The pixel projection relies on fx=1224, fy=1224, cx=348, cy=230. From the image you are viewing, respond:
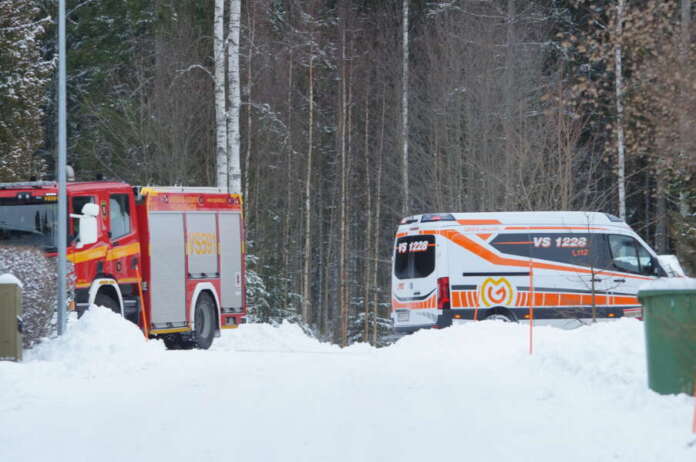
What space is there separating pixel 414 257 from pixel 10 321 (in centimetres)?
1011

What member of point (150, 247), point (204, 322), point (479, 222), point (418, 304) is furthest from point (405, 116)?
point (150, 247)

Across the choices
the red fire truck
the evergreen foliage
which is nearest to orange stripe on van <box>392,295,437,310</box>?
Result: the red fire truck

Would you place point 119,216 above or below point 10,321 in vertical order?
above

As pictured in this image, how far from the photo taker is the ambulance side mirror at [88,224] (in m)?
18.2

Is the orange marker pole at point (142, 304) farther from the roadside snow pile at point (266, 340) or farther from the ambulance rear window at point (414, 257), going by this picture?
the ambulance rear window at point (414, 257)

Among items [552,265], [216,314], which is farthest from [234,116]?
[552,265]

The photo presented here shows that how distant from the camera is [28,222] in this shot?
1898 cm

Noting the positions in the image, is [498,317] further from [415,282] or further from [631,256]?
[631,256]

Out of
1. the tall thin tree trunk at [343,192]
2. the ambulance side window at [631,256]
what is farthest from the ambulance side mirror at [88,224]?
the tall thin tree trunk at [343,192]

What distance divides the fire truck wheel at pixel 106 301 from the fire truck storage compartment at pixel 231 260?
10.4 ft

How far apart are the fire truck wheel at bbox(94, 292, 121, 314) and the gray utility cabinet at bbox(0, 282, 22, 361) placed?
13.3ft

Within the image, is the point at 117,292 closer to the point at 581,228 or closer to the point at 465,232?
the point at 465,232

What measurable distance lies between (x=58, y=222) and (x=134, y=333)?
7.74 feet

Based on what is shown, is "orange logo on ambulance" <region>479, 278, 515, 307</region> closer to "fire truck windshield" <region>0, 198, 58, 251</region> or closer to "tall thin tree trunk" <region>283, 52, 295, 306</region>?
"fire truck windshield" <region>0, 198, 58, 251</region>
